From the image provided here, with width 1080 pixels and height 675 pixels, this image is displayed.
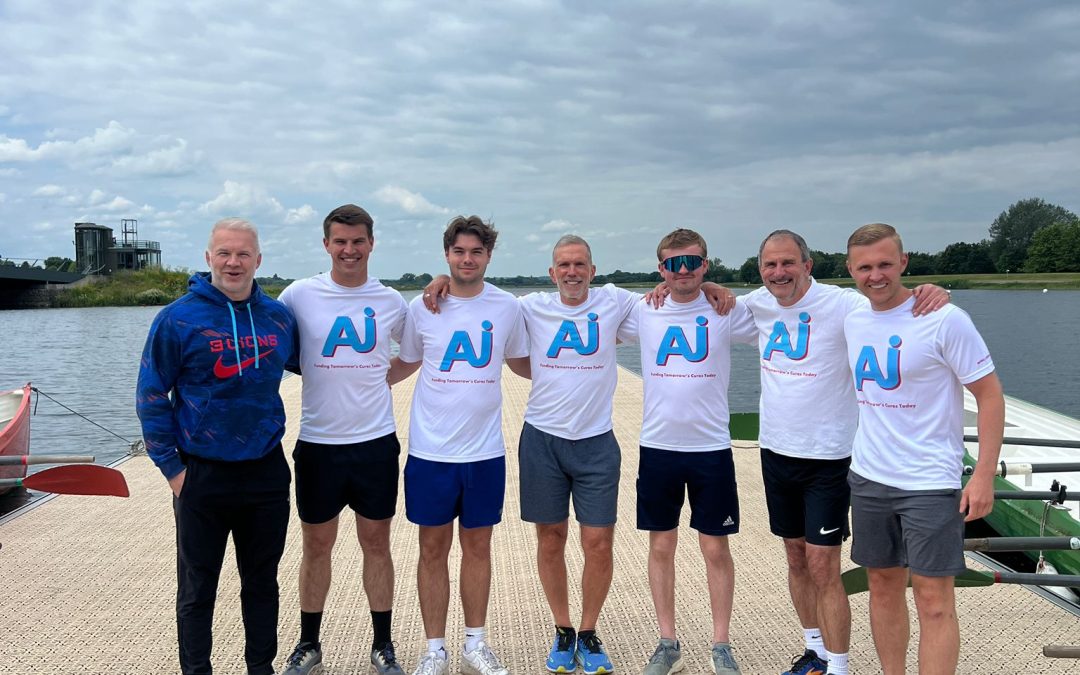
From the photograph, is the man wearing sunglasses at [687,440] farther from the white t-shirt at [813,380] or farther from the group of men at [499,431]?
the white t-shirt at [813,380]

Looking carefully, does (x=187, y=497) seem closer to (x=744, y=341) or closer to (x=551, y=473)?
(x=551, y=473)

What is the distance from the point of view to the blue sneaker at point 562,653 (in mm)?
3652

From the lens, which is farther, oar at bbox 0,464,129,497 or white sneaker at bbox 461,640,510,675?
oar at bbox 0,464,129,497

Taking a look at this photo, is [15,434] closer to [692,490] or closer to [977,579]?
[692,490]

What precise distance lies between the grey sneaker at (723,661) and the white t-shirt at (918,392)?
3.61 ft

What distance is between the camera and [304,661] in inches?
144

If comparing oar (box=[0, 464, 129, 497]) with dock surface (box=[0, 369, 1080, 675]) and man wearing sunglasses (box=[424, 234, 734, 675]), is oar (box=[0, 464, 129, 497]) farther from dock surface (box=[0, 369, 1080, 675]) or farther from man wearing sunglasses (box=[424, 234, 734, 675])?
man wearing sunglasses (box=[424, 234, 734, 675])

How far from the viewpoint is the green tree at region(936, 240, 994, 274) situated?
240 feet

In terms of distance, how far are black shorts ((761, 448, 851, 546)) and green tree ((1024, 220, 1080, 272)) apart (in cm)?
8840

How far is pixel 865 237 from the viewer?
3162mm

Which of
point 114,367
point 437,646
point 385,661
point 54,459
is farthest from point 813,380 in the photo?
point 114,367

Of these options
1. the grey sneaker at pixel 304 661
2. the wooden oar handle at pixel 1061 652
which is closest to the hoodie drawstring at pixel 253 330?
the grey sneaker at pixel 304 661

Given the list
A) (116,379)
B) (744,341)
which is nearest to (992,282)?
(116,379)

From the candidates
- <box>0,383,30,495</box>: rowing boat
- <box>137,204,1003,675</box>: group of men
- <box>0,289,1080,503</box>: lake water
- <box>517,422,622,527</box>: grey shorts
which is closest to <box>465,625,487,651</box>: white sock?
<box>137,204,1003,675</box>: group of men
